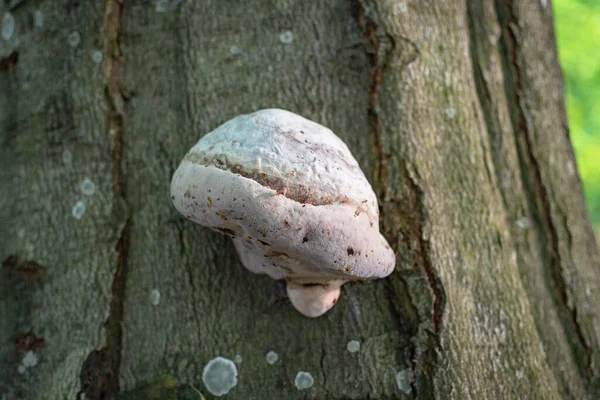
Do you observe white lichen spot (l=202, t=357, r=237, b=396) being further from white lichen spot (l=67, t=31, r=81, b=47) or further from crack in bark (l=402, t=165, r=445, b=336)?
white lichen spot (l=67, t=31, r=81, b=47)

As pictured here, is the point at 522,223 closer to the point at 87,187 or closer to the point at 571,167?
the point at 571,167

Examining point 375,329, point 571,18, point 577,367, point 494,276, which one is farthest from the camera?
point 571,18

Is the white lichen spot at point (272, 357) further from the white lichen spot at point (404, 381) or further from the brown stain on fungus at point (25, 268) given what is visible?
the brown stain on fungus at point (25, 268)

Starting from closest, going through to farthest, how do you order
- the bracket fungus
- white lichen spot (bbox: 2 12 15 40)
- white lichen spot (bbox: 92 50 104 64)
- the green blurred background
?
the bracket fungus, white lichen spot (bbox: 92 50 104 64), white lichen spot (bbox: 2 12 15 40), the green blurred background

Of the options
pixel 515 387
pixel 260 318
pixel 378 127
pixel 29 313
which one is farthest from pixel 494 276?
pixel 29 313

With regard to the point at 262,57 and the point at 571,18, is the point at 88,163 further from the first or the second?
the point at 571,18

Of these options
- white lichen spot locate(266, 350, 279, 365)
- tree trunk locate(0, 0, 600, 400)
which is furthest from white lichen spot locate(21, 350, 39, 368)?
white lichen spot locate(266, 350, 279, 365)

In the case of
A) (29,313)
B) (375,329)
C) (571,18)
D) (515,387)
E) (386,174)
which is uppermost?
(571,18)

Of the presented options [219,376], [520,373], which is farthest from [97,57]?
[520,373]
